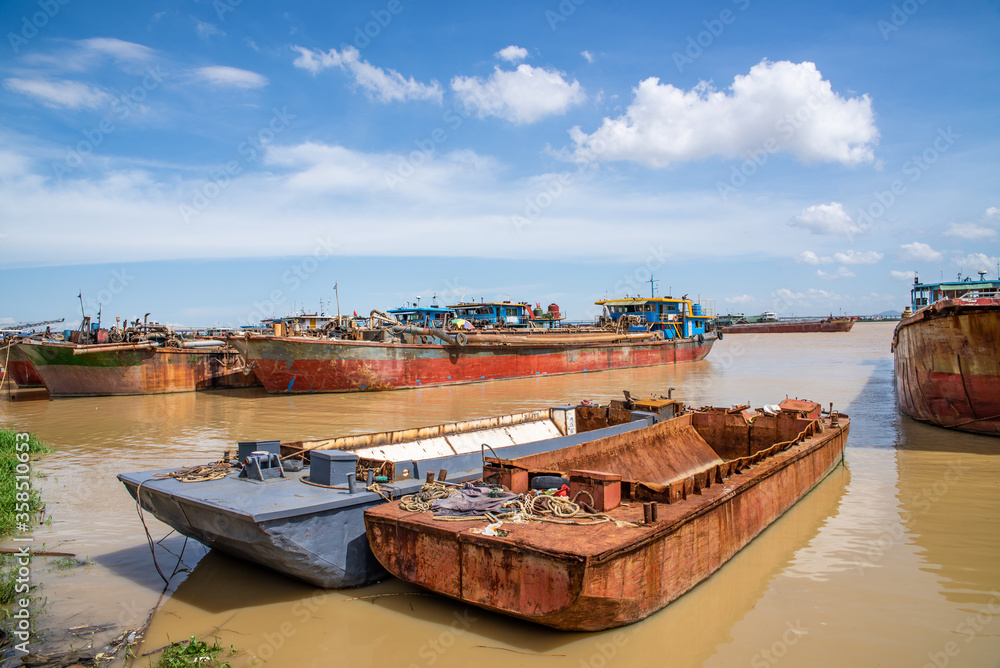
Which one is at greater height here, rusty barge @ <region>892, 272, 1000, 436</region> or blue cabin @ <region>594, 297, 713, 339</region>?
blue cabin @ <region>594, 297, 713, 339</region>

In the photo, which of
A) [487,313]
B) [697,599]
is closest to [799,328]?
[487,313]

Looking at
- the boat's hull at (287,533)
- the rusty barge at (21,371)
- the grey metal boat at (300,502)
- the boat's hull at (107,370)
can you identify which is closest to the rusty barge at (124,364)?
the boat's hull at (107,370)

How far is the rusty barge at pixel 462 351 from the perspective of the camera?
64.6 ft

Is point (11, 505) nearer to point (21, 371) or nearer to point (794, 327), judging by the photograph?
point (21, 371)

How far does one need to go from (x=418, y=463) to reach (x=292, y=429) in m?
8.97

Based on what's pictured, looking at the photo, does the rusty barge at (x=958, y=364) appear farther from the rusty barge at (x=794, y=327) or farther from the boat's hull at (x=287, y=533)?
the rusty barge at (x=794, y=327)

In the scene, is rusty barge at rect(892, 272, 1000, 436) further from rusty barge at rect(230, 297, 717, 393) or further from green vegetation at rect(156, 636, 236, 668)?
rusty barge at rect(230, 297, 717, 393)

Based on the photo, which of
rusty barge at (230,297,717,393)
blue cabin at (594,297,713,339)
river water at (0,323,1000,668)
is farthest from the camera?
blue cabin at (594,297,713,339)

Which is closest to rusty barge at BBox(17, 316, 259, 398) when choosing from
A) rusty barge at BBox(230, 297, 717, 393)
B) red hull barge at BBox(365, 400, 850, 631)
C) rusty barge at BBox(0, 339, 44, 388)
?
rusty barge at BBox(0, 339, 44, 388)

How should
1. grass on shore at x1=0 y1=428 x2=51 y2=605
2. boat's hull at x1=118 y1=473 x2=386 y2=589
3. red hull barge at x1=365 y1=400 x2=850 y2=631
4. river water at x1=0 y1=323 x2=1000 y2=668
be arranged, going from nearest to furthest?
red hull barge at x1=365 y1=400 x2=850 y2=631 < river water at x1=0 y1=323 x2=1000 y2=668 < boat's hull at x1=118 y1=473 x2=386 y2=589 < grass on shore at x1=0 y1=428 x2=51 y2=605

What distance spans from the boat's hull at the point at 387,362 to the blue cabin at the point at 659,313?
894 centimetres

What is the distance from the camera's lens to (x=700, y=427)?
9.40 m

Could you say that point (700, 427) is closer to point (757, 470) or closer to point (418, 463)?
point (757, 470)

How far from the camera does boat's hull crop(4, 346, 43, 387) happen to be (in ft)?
78.6
